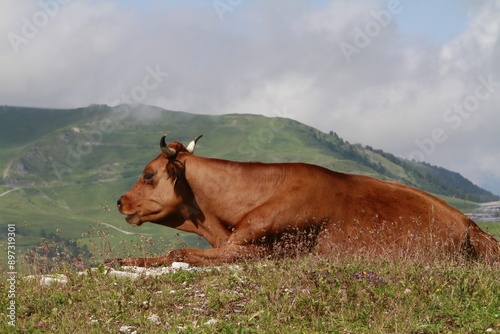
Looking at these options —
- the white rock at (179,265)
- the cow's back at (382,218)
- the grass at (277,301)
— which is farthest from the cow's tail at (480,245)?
the white rock at (179,265)

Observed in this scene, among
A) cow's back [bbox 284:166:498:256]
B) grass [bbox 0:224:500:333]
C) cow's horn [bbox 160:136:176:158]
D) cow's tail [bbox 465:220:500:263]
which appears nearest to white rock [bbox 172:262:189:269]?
grass [bbox 0:224:500:333]

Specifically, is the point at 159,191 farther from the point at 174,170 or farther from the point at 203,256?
the point at 203,256

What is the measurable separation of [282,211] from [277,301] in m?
4.87

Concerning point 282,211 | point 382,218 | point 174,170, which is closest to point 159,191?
point 174,170

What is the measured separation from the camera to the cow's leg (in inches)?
535

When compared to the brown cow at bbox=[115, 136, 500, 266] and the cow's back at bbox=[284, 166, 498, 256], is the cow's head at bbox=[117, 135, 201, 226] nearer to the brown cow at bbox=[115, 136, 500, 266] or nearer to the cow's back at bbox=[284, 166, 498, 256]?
the brown cow at bbox=[115, 136, 500, 266]

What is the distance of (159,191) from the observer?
628 inches

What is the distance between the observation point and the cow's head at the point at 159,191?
51.8ft

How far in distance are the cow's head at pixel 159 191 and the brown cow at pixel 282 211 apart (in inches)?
0.8

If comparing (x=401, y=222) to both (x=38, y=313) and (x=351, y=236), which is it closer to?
(x=351, y=236)

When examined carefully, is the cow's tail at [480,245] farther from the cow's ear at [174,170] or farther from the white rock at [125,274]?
the white rock at [125,274]

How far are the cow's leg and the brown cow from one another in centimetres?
2

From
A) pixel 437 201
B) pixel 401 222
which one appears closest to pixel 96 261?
pixel 401 222

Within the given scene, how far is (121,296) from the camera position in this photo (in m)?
10.2
